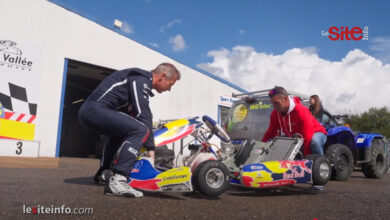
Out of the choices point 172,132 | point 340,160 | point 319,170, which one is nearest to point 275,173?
point 319,170

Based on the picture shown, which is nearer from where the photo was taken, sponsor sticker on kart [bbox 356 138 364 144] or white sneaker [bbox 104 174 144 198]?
white sneaker [bbox 104 174 144 198]

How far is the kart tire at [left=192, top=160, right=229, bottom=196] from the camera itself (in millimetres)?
3275

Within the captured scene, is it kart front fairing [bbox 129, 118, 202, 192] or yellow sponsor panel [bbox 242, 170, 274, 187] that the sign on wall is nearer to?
kart front fairing [bbox 129, 118, 202, 192]

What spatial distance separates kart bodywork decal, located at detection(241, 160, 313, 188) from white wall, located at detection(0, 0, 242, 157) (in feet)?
27.5

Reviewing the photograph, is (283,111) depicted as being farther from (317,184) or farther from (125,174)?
(125,174)

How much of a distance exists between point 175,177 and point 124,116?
0.80 metres

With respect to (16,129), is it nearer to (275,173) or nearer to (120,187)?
(120,187)

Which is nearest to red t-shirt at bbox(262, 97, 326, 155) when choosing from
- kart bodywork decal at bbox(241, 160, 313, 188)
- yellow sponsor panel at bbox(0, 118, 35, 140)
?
kart bodywork decal at bbox(241, 160, 313, 188)

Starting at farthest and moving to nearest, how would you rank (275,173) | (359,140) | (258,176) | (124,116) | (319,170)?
1. (359,140)
2. (319,170)
3. (275,173)
4. (258,176)
5. (124,116)

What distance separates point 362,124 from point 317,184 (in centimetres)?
5552

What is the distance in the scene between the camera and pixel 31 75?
32.2ft

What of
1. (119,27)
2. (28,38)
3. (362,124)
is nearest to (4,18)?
(28,38)

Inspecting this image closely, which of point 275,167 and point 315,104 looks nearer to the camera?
point 275,167

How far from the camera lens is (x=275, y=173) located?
3652mm
